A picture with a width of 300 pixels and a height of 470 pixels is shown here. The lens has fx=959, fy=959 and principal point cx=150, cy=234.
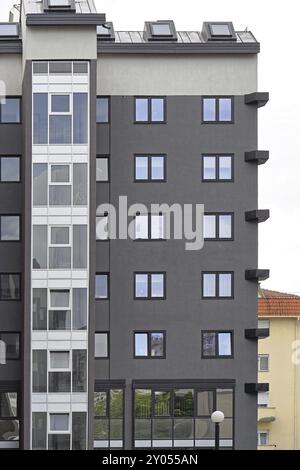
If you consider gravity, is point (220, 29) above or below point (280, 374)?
above

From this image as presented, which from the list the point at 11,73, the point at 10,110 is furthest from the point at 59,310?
the point at 11,73

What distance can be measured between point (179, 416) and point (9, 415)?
4.36 meters

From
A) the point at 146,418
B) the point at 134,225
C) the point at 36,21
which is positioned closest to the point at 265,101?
the point at 134,225

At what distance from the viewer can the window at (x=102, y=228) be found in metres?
24.8

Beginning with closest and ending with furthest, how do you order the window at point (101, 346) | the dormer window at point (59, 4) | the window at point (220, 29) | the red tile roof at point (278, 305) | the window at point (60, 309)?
the window at point (60, 309), the dormer window at point (59, 4), the window at point (101, 346), the window at point (220, 29), the red tile roof at point (278, 305)

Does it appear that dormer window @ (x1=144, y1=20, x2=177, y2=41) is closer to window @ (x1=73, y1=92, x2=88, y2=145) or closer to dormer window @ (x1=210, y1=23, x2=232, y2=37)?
dormer window @ (x1=210, y1=23, x2=232, y2=37)

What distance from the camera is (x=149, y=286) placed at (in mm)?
25094

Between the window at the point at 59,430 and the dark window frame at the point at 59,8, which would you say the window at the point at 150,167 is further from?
the window at the point at 59,430

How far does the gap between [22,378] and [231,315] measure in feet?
18.5

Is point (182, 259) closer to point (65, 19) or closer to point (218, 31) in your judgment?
point (218, 31)

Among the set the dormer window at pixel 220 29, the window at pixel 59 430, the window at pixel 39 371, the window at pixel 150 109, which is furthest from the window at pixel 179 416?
the dormer window at pixel 220 29

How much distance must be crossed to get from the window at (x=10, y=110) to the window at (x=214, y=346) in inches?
297

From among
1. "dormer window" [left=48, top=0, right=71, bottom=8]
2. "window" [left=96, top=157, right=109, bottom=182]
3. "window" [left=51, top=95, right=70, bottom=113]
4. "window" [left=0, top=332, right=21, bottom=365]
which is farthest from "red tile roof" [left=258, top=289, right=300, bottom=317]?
"dormer window" [left=48, top=0, right=71, bottom=8]

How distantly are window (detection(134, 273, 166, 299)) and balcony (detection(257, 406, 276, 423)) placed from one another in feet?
67.0
